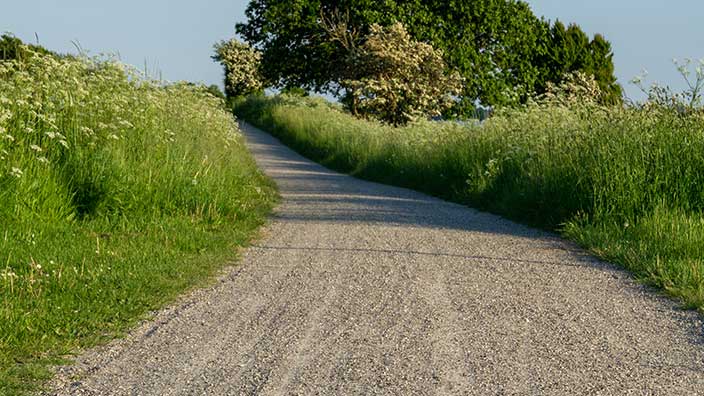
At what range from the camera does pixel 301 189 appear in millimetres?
17984

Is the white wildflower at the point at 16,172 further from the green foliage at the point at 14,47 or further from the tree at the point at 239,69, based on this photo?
the tree at the point at 239,69

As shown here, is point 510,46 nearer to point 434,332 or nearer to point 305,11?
point 305,11

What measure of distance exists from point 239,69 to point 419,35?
3081 cm

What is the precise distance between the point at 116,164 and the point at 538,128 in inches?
308

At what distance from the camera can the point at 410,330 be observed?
6.27 meters

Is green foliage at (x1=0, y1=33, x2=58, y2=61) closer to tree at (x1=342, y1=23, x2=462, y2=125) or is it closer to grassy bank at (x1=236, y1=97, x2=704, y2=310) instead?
grassy bank at (x1=236, y1=97, x2=704, y2=310)

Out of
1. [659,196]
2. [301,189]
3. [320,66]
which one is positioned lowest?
[301,189]

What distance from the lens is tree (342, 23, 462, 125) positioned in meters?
36.4

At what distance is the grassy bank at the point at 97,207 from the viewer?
646 cm

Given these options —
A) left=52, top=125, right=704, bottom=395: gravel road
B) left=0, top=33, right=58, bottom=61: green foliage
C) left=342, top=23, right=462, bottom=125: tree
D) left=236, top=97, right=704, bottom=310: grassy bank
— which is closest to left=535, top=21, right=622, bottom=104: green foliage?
left=342, top=23, right=462, bottom=125: tree

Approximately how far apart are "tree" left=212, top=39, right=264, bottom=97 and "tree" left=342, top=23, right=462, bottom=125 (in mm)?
28450

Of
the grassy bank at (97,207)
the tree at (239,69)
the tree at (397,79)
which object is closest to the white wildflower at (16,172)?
the grassy bank at (97,207)

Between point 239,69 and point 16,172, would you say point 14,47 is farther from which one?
point 239,69

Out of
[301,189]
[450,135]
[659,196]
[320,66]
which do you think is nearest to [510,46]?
[320,66]
